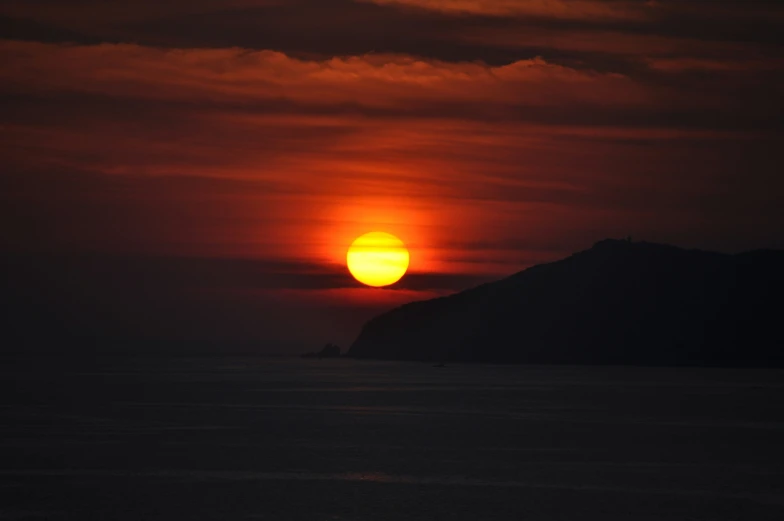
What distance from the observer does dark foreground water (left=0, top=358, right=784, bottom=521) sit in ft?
143

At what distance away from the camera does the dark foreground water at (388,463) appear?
43625mm

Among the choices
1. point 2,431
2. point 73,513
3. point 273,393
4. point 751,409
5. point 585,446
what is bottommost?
point 73,513

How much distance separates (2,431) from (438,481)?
Answer: 36.6 metres

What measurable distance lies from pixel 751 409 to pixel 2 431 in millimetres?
72630

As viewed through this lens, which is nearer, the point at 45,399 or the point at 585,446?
the point at 585,446

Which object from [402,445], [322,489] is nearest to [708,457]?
[402,445]

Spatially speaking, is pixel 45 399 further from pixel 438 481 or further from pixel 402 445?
pixel 438 481

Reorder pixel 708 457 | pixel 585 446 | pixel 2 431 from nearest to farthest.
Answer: pixel 708 457 → pixel 585 446 → pixel 2 431

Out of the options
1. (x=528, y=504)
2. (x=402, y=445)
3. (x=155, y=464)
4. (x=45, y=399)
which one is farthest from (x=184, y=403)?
(x=528, y=504)

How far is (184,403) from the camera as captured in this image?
4697 inches

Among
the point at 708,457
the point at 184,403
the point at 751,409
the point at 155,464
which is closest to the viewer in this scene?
the point at 155,464

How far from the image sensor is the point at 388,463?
59.2 metres

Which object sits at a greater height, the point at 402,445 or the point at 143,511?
Answer: the point at 402,445

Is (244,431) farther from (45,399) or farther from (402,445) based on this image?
(45,399)
